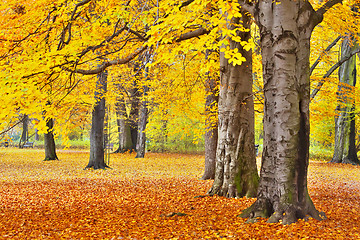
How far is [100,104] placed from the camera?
1375 cm

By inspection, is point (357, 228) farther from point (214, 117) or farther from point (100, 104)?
point (100, 104)

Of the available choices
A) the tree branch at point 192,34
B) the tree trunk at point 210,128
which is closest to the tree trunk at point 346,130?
the tree trunk at point 210,128

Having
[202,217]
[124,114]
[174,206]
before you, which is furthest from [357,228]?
Answer: [124,114]

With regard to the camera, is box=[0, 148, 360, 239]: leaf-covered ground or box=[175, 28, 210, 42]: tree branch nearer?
box=[0, 148, 360, 239]: leaf-covered ground

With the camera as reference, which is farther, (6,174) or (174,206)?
(6,174)

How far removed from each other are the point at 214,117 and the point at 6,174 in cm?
841

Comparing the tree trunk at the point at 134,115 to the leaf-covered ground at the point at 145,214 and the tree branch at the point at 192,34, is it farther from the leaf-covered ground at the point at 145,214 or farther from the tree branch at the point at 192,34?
the tree branch at the point at 192,34

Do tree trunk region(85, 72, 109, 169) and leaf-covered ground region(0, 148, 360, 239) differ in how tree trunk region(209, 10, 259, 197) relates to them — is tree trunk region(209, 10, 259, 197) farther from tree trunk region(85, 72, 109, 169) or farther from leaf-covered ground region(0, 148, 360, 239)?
tree trunk region(85, 72, 109, 169)

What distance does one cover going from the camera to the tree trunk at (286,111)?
4594 millimetres

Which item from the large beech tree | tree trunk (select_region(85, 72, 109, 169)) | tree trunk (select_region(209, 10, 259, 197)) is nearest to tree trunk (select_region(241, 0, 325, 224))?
the large beech tree

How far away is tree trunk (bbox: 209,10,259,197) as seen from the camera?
6.80m

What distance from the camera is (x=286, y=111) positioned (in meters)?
4.59

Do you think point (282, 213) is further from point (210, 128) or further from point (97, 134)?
point (97, 134)

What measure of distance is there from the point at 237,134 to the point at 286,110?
2.29 metres
